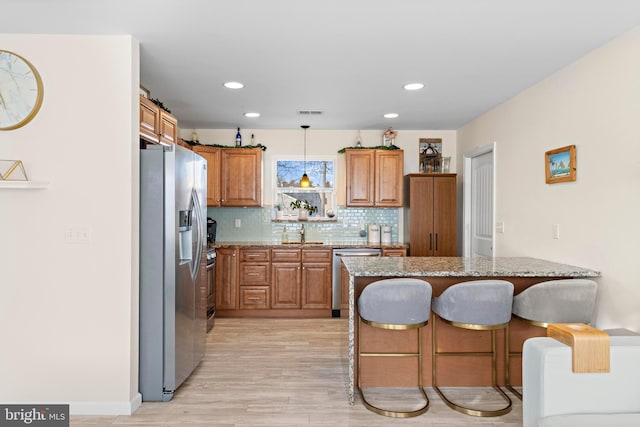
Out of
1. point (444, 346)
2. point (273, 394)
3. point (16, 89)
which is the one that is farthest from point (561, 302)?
point (16, 89)

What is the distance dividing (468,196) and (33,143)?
4.52 meters

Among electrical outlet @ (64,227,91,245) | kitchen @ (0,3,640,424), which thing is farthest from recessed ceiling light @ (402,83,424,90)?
electrical outlet @ (64,227,91,245)

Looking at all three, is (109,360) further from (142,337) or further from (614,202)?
(614,202)

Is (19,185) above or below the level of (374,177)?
below

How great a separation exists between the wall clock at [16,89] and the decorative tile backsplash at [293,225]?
3.15 metres

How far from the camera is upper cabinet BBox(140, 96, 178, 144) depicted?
303 centimetres

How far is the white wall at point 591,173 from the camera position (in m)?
2.56

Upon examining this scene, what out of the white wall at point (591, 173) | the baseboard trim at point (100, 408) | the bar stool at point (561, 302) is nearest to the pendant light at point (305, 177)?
the white wall at point (591, 173)

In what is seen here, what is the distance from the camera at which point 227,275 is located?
511 cm

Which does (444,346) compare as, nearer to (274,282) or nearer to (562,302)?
(562,302)

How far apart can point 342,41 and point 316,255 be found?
2.96 m

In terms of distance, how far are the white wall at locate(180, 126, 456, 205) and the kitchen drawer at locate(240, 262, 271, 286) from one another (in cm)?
100

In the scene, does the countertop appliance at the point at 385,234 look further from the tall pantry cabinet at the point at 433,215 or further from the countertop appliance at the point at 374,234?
the tall pantry cabinet at the point at 433,215

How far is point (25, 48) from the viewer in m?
2.65
